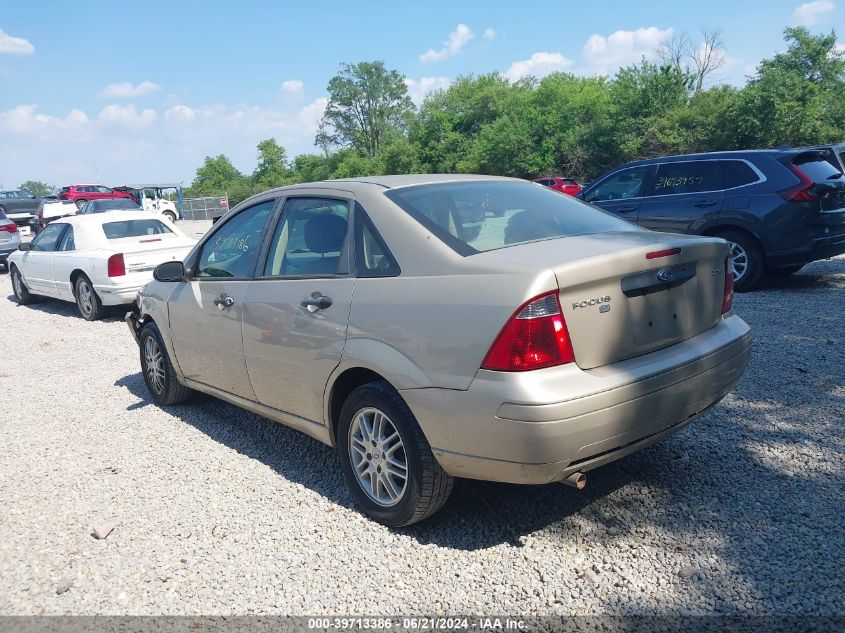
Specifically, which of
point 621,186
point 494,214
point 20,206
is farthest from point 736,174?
point 20,206

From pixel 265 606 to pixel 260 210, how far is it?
8.25 ft

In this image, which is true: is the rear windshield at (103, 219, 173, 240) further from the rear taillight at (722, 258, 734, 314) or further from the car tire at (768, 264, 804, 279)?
the car tire at (768, 264, 804, 279)

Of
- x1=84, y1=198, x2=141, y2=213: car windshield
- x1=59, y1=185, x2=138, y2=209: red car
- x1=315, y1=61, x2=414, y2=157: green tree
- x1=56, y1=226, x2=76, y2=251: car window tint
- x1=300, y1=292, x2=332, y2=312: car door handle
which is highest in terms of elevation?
x1=315, y1=61, x2=414, y2=157: green tree

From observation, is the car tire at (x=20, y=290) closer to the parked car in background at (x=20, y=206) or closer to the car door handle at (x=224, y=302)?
the car door handle at (x=224, y=302)

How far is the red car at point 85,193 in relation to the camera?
39.3 metres

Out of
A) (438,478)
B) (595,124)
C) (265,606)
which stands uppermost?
(595,124)

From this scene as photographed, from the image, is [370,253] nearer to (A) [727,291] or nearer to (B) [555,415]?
(B) [555,415]

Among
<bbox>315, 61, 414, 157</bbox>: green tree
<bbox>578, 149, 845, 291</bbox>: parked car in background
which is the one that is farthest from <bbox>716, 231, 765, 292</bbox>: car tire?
<bbox>315, 61, 414, 157</bbox>: green tree

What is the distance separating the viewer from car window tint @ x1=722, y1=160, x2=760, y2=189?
27.1 feet

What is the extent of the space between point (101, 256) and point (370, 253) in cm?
751

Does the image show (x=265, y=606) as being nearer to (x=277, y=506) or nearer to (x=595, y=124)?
(x=277, y=506)

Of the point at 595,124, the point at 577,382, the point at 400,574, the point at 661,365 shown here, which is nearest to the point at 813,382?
the point at 661,365

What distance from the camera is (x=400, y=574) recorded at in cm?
297

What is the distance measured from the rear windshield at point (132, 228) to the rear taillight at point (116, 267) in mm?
762
